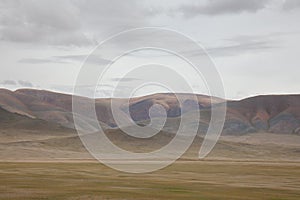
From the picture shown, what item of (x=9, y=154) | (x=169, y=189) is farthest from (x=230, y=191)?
(x=9, y=154)

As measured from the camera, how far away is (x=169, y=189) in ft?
170

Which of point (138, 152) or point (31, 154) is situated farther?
point (138, 152)

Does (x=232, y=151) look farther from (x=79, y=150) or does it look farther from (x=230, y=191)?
(x=230, y=191)

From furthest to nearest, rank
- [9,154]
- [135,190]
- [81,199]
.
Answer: [9,154] < [135,190] < [81,199]

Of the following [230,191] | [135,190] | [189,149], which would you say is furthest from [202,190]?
[189,149]

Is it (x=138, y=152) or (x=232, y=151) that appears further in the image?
(x=232, y=151)

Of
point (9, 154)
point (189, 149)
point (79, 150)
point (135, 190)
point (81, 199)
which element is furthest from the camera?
point (189, 149)

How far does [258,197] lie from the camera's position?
45.3 metres

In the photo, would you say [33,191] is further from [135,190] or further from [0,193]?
[135,190]

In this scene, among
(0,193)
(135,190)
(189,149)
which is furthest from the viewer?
(189,149)

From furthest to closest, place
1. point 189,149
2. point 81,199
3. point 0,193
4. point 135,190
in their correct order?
point 189,149 < point 135,190 < point 0,193 < point 81,199

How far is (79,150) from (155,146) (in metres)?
31.4

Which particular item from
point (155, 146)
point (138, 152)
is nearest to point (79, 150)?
point (138, 152)

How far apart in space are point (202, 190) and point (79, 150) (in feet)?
395
